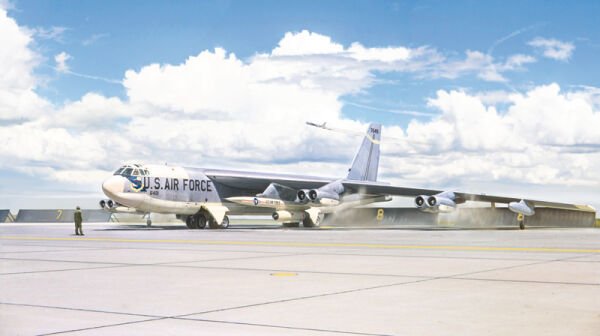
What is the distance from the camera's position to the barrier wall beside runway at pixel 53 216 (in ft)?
188

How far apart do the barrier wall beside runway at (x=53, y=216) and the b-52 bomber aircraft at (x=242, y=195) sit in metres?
18.8

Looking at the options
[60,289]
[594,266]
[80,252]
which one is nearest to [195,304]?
[60,289]

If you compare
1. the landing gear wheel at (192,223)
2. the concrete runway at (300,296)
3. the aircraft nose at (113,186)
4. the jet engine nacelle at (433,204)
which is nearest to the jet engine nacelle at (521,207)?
the jet engine nacelle at (433,204)

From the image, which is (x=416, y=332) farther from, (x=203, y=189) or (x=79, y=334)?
(x=203, y=189)

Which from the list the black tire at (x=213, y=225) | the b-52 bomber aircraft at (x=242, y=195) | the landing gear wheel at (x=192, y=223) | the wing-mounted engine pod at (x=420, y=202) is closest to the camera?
the b-52 bomber aircraft at (x=242, y=195)

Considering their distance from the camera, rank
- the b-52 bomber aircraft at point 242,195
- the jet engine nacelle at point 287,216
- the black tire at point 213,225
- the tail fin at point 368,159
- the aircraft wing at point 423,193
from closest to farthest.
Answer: the b-52 bomber aircraft at point 242,195
the black tire at point 213,225
the jet engine nacelle at point 287,216
the aircraft wing at point 423,193
the tail fin at point 368,159

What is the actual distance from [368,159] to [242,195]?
12.4 metres

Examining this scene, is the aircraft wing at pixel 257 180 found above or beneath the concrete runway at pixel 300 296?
above

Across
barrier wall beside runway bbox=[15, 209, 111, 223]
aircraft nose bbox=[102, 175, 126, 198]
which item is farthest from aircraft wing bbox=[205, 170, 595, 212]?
barrier wall beside runway bbox=[15, 209, 111, 223]

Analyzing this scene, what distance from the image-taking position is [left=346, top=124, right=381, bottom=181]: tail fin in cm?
4984

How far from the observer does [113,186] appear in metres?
34.0

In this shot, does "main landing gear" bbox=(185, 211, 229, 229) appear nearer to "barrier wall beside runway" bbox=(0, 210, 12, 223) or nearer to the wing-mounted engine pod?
the wing-mounted engine pod

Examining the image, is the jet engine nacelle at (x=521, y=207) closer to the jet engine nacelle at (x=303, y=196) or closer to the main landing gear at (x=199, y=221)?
the jet engine nacelle at (x=303, y=196)

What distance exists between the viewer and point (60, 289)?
30.3 feet
